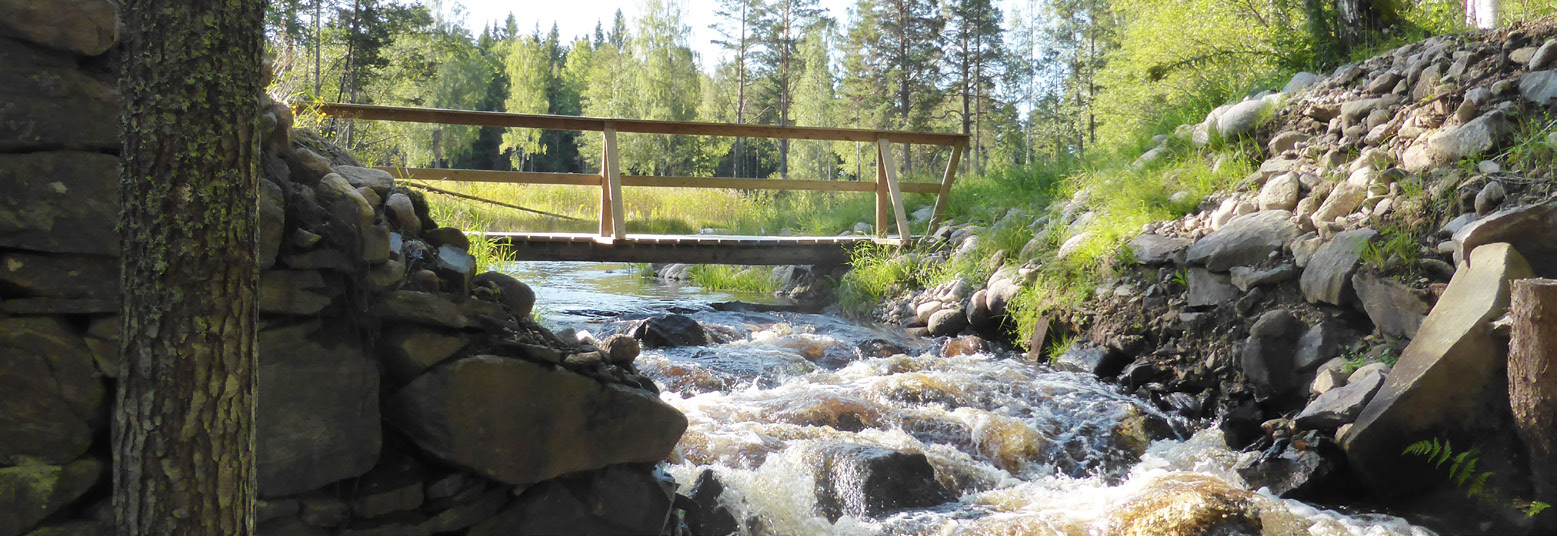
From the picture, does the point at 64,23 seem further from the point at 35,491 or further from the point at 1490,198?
the point at 1490,198

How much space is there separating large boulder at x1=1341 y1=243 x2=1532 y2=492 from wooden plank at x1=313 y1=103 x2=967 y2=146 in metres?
4.85

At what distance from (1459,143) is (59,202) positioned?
5509mm

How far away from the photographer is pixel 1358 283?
4090mm

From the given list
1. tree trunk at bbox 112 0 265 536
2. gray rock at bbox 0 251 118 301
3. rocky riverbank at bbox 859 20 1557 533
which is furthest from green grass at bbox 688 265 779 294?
tree trunk at bbox 112 0 265 536

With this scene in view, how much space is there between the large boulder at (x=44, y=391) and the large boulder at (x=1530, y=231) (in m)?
4.81

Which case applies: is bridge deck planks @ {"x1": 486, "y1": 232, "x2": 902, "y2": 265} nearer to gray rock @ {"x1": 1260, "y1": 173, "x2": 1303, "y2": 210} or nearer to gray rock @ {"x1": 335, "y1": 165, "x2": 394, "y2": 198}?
gray rock @ {"x1": 335, "y1": 165, "x2": 394, "y2": 198}

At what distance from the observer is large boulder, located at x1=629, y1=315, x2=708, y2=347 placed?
19.8 feet

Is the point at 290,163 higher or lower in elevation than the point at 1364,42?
lower

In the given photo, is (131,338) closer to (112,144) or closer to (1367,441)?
(112,144)

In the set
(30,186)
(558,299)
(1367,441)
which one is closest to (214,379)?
(30,186)

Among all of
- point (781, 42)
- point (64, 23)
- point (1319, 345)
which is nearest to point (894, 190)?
point (1319, 345)

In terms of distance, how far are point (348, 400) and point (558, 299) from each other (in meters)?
5.90

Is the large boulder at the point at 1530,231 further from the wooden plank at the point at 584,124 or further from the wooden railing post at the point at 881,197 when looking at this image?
the wooden railing post at the point at 881,197

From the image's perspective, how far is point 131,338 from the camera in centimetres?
144
